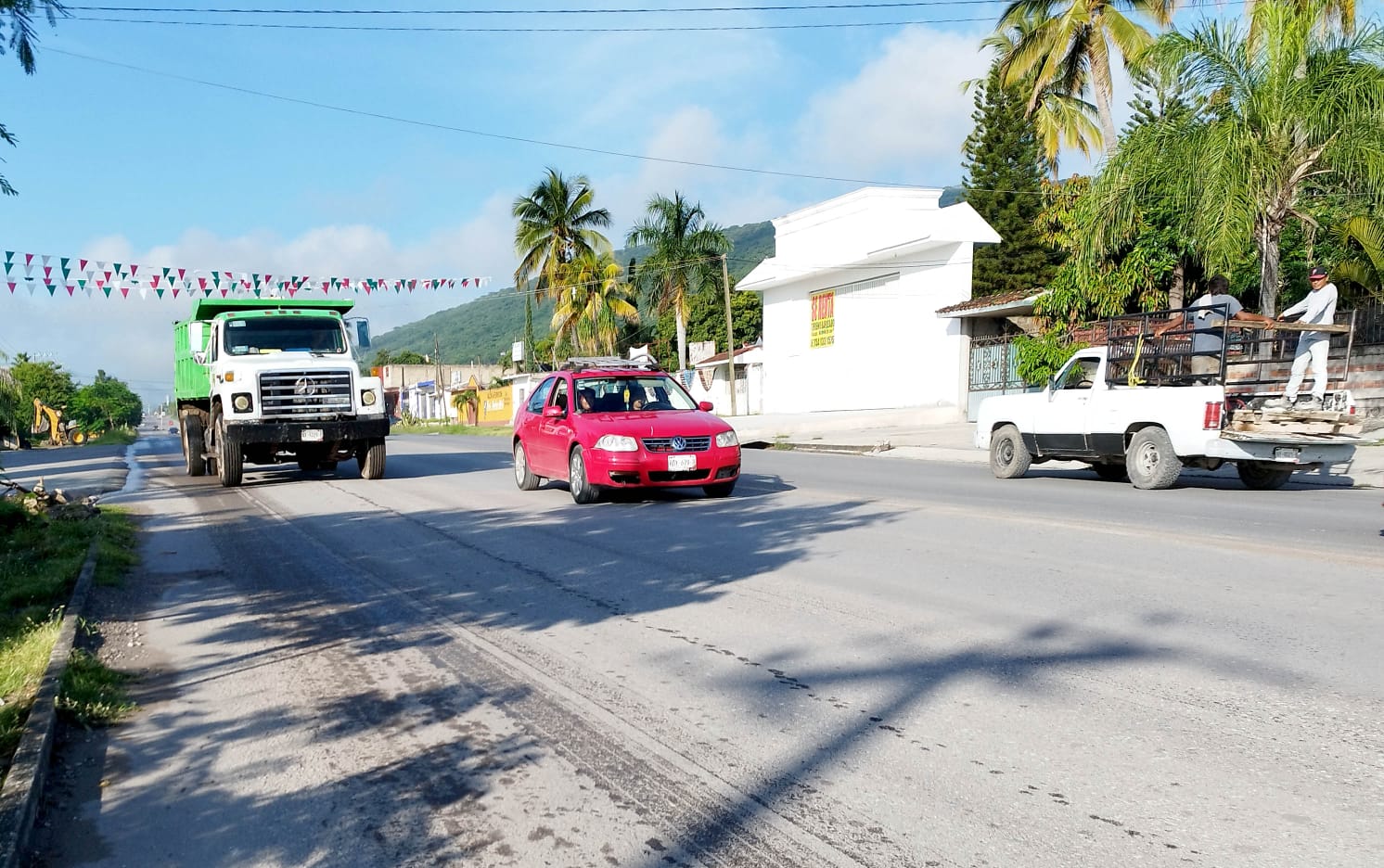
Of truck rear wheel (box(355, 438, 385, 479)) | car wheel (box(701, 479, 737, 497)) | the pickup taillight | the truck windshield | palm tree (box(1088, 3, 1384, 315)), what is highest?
palm tree (box(1088, 3, 1384, 315))

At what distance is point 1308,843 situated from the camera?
9.80ft

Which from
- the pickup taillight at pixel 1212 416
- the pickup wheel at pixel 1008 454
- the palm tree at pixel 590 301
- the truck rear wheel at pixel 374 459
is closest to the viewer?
the pickup taillight at pixel 1212 416

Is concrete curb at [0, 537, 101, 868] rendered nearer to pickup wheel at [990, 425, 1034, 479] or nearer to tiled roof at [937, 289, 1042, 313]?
pickup wheel at [990, 425, 1034, 479]

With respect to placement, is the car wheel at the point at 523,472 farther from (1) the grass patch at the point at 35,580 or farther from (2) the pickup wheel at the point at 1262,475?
(2) the pickup wheel at the point at 1262,475

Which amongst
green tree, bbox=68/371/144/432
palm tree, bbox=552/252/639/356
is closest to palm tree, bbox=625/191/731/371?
palm tree, bbox=552/252/639/356

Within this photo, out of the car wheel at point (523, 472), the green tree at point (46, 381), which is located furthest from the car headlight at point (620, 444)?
the green tree at point (46, 381)

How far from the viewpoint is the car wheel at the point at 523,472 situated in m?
13.8

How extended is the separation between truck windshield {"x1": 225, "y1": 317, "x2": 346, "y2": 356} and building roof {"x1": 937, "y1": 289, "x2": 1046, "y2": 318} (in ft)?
56.0

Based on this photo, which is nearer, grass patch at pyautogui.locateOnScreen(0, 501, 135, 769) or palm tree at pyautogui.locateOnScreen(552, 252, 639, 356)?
grass patch at pyautogui.locateOnScreen(0, 501, 135, 769)

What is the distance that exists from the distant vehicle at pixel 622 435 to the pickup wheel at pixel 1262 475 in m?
6.26

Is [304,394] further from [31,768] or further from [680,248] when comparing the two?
[680,248]

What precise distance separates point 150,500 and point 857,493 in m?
9.64

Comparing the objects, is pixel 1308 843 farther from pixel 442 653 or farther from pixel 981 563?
pixel 981 563

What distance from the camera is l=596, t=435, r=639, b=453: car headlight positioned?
11453mm
